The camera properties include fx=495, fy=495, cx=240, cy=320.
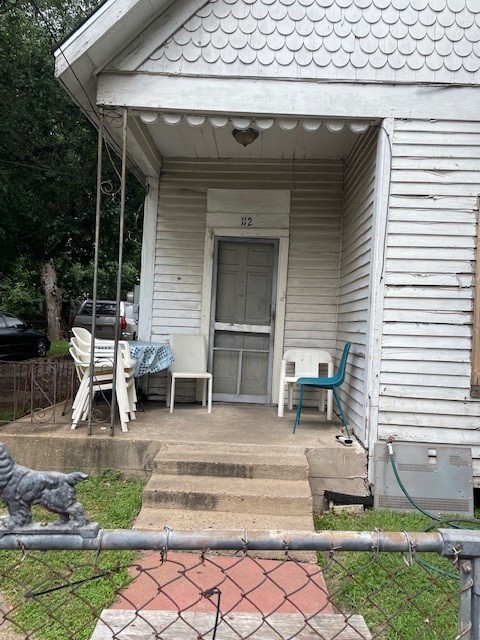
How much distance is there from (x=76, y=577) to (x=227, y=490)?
3.61ft

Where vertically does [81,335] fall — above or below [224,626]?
above

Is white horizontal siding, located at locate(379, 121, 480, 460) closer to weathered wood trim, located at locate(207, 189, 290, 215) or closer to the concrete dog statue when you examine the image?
weathered wood trim, located at locate(207, 189, 290, 215)

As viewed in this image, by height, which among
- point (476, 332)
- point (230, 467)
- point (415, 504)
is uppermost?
point (476, 332)

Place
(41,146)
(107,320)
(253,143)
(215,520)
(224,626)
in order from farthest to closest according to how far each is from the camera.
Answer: (107,320) < (41,146) < (253,143) < (215,520) < (224,626)

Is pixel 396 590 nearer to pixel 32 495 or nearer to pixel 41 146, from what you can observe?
pixel 32 495

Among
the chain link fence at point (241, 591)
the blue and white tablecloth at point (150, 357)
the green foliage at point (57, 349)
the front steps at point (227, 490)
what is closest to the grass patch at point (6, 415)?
the blue and white tablecloth at point (150, 357)

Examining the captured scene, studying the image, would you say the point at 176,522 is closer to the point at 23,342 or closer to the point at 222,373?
the point at 222,373

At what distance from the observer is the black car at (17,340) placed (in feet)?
40.7

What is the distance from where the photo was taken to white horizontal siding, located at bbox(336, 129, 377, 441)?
450cm

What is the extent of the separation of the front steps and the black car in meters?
9.91

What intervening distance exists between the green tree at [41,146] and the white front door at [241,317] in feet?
11.1

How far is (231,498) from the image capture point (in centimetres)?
343

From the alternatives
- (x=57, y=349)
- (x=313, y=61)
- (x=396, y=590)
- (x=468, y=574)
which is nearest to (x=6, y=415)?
(x=396, y=590)

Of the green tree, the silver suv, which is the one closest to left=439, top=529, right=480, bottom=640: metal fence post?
the green tree
